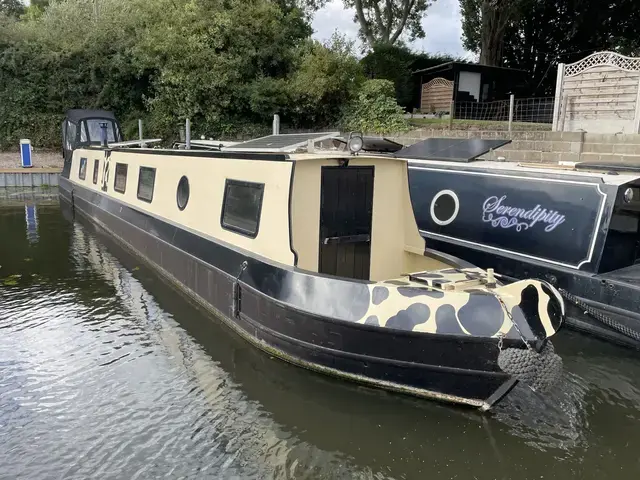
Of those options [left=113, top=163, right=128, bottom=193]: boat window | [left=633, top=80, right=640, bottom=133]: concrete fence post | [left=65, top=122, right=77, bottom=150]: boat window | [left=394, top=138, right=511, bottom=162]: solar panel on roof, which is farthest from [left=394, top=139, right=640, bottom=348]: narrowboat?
[left=65, top=122, right=77, bottom=150]: boat window

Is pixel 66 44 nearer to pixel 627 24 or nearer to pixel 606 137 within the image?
pixel 606 137

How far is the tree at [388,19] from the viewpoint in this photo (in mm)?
22750

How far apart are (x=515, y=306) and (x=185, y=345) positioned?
9.88 feet

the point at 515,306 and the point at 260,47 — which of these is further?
the point at 260,47

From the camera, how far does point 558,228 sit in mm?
5535

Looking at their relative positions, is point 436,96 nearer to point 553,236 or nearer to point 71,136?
point 71,136

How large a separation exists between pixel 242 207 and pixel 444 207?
2.75m

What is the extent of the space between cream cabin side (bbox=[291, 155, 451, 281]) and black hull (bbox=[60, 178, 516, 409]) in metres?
0.50

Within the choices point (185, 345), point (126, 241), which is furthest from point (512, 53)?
point (185, 345)

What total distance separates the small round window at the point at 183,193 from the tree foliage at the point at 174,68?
9.12m

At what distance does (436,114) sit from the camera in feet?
61.6

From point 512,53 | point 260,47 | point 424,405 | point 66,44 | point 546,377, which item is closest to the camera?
point 546,377

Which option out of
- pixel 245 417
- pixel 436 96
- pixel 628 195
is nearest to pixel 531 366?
pixel 245 417

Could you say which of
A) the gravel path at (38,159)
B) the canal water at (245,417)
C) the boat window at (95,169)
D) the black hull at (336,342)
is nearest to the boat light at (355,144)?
the black hull at (336,342)
